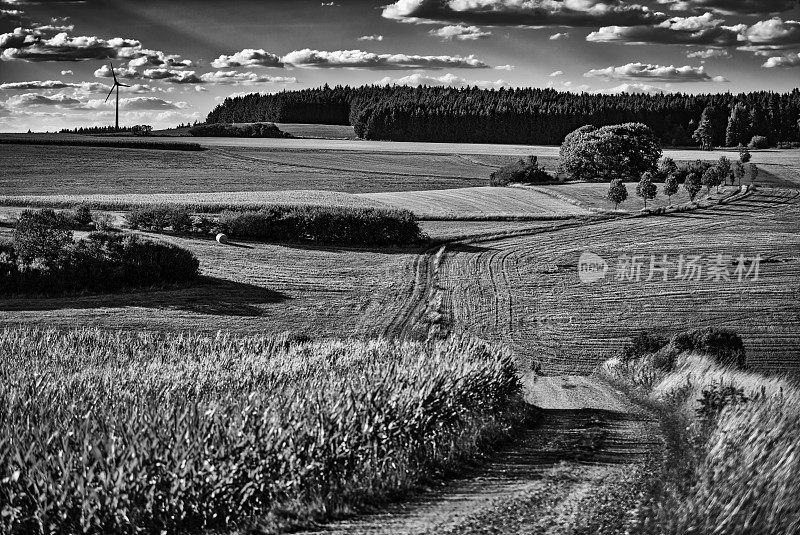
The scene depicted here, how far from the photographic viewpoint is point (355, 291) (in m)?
42.3

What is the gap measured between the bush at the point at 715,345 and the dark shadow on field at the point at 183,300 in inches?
699

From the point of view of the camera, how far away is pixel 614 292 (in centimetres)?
4384

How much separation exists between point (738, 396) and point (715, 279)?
114 ft

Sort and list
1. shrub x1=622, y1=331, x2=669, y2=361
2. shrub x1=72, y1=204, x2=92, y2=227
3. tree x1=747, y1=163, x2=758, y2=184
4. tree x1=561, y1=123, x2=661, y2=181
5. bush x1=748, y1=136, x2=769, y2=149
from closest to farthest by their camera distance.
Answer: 1. shrub x1=622, y1=331, x2=669, y2=361
2. shrub x1=72, y1=204, x2=92, y2=227
3. tree x1=747, y1=163, x2=758, y2=184
4. tree x1=561, y1=123, x2=661, y2=181
5. bush x1=748, y1=136, x2=769, y2=149

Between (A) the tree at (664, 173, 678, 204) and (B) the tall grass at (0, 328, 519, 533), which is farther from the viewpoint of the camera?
(A) the tree at (664, 173, 678, 204)

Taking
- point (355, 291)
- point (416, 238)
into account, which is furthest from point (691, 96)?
point (355, 291)

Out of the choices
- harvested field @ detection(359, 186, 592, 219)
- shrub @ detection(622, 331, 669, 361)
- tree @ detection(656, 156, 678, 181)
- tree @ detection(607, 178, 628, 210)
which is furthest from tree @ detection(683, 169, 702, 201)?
shrub @ detection(622, 331, 669, 361)

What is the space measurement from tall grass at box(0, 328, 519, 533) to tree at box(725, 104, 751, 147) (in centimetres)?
12905

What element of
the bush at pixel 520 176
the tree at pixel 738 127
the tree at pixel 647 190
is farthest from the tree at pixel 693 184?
the tree at pixel 738 127

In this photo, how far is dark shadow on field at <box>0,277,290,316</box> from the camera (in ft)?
119

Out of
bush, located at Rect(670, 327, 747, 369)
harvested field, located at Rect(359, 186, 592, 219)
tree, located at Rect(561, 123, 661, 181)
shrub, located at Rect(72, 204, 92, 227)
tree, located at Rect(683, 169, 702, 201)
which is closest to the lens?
bush, located at Rect(670, 327, 747, 369)

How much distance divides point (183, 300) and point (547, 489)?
28984 mm

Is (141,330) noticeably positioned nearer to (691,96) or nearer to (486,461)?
(486,461)

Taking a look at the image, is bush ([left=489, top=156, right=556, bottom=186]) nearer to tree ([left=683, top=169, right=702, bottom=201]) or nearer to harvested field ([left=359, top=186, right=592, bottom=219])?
harvested field ([left=359, top=186, right=592, bottom=219])
